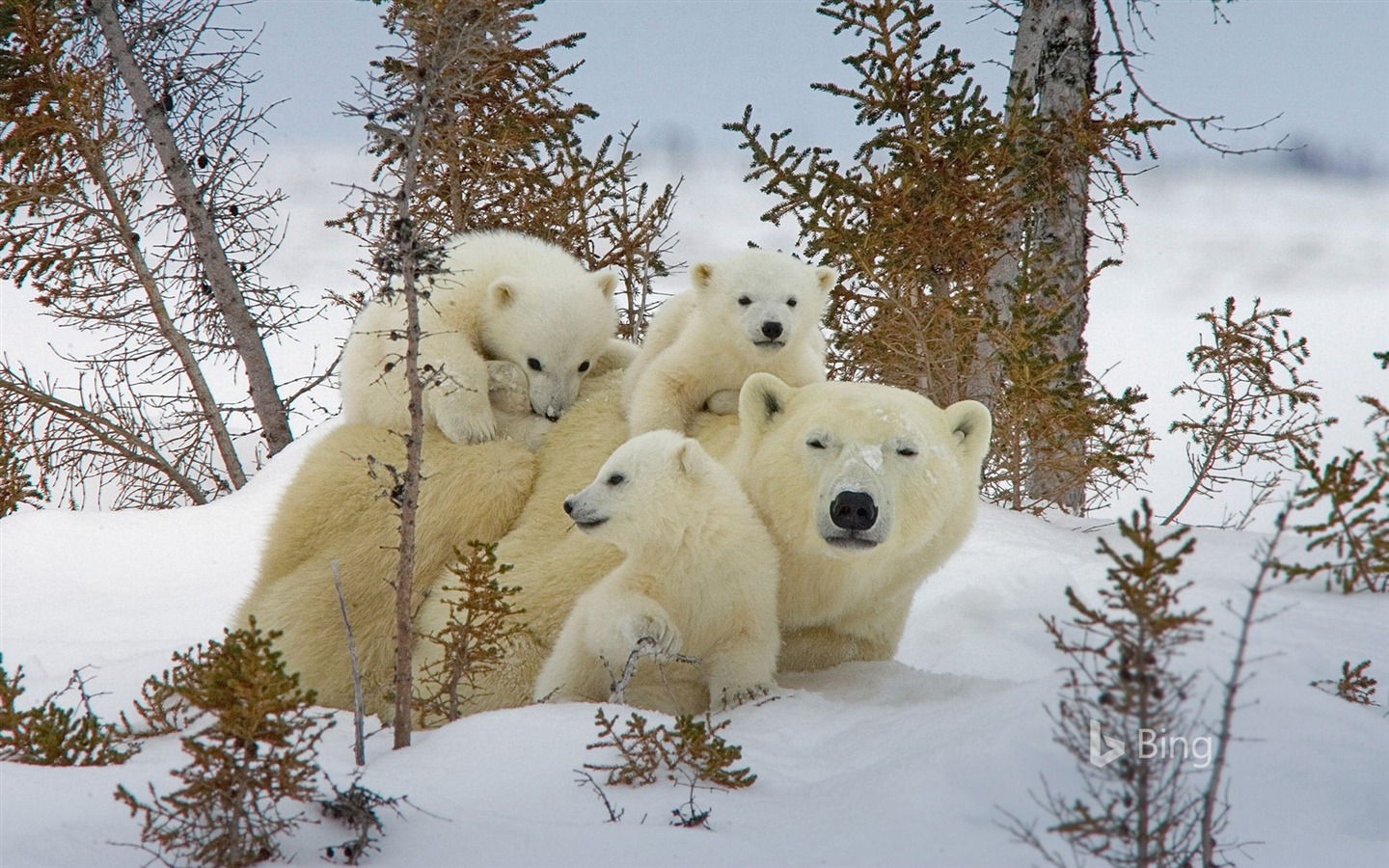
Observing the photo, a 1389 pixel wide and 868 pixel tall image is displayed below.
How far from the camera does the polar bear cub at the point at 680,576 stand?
3.73 meters

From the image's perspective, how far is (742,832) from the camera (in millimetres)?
2629

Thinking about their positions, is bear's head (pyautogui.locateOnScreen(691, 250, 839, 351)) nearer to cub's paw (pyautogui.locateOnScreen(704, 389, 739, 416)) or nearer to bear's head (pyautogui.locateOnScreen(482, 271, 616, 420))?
cub's paw (pyautogui.locateOnScreen(704, 389, 739, 416))

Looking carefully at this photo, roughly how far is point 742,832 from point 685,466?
1464mm

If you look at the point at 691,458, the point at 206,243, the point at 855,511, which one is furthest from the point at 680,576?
the point at 206,243

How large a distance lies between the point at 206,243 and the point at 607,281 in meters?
5.49

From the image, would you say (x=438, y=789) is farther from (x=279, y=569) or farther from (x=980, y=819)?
(x=279, y=569)

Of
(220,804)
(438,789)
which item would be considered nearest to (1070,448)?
(438,789)

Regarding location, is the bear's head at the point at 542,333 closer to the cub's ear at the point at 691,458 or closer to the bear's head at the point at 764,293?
the bear's head at the point at 764,293

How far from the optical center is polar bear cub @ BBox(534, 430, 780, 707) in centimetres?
373

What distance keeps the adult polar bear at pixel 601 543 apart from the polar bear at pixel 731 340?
175 mm

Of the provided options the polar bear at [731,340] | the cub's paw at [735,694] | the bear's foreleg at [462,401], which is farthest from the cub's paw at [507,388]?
the cub's paw at [735,694]

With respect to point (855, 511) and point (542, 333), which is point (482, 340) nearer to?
point (542, 333)

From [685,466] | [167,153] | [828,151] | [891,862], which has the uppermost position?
[167,153]

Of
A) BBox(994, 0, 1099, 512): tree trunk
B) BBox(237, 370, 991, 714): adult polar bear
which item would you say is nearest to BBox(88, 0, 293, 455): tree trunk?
BBox(237, 370, 991, 714): adult polar bear
